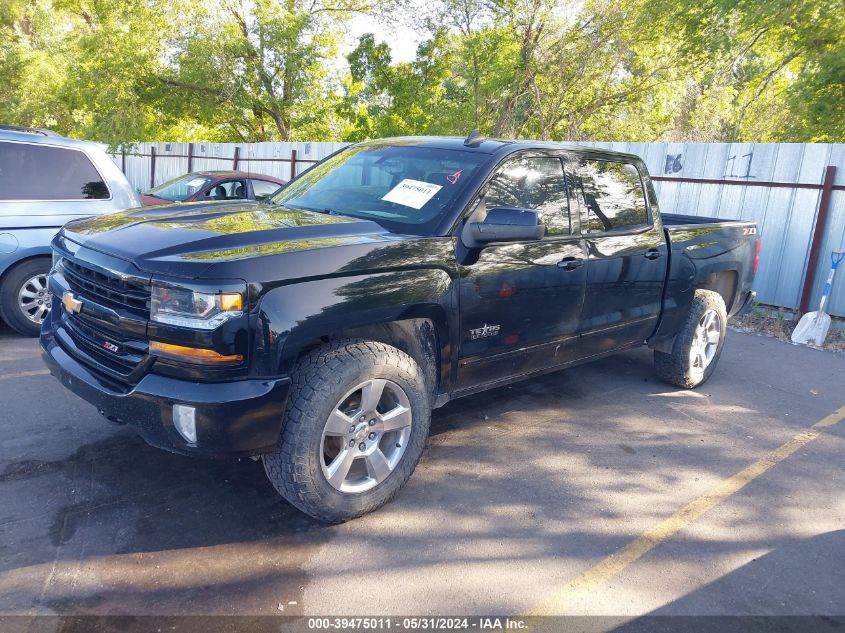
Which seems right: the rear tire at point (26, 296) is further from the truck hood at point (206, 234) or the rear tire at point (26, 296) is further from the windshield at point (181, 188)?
the windshield at point (181, 188)

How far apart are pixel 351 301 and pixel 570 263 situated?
168 cm

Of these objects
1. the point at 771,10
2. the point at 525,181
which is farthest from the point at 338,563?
the point at 771,10

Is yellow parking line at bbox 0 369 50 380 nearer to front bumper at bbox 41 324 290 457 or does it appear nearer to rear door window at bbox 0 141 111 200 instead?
rear door window at bbox 0 141 111 200

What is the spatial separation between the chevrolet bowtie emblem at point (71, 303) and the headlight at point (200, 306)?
76cm

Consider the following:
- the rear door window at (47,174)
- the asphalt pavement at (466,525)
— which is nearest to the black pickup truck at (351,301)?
the asphalt pavement at (466,525)

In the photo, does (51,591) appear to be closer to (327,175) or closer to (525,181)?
(327,175)

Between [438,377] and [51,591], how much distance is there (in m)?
2.04

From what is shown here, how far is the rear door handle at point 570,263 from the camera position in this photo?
13.7 feet

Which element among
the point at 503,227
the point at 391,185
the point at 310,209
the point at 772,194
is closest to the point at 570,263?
the point at 503,227

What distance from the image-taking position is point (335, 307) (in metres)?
3.09

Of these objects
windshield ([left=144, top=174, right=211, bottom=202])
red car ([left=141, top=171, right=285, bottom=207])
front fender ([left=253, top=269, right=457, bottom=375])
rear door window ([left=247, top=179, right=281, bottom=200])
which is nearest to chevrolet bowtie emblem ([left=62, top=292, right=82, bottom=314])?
front fender ([left=253, top=269, right=457, bottom=375])

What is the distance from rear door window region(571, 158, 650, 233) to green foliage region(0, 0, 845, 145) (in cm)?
1295

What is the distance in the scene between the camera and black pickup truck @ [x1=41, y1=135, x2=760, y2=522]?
2.88 m

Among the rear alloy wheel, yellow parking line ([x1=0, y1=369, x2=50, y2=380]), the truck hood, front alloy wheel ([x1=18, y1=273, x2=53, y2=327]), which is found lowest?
yellow parking line ([x1=0, y1=369, x2=50, y2=380])
